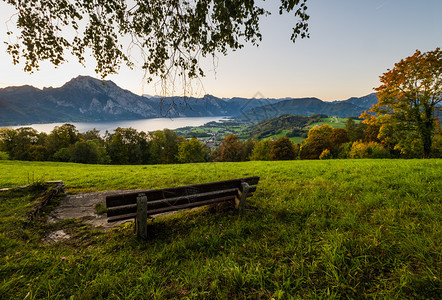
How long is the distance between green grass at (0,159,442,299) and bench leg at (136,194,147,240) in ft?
0.58

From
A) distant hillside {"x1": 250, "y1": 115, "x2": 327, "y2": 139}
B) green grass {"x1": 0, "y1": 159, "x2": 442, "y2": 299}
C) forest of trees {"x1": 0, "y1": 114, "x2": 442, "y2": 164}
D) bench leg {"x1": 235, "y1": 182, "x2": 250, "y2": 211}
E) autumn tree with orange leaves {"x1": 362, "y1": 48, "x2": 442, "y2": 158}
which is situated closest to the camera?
green grass {"x1": 0, "y1": 159, "x2": 442, "y2": 299}

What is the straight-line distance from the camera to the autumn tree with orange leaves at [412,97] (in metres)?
15.1

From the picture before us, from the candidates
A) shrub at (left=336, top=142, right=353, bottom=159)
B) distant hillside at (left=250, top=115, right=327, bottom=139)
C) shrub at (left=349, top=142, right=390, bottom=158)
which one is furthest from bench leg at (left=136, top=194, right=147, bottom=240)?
distant hillside at (left=250, top=115, right=327, bottom=139)

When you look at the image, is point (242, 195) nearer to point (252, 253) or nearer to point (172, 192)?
point (252, 253)

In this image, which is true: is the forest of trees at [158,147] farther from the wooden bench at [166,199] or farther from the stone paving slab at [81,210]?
the wooden bench at [166,199]

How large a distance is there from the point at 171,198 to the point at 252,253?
1895 mm

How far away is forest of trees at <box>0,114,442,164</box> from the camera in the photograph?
118 feet

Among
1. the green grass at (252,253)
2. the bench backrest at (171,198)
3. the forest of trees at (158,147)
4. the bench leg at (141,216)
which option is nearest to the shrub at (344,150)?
the forest of trees at (158,147)

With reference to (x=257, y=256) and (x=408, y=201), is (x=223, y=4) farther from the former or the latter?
(x=408, y=201)

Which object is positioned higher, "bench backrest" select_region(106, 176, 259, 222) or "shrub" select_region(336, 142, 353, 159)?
"bench backrest" select_region(106, 176, 259, 222)

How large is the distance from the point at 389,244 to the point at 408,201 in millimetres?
2140

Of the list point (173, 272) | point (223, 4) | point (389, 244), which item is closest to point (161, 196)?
point (173, 272)

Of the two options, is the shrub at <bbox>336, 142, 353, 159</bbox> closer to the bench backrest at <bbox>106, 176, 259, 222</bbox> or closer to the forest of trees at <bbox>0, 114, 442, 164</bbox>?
the forest of trees at <bbox>0, 114, 442, 164</bbox>

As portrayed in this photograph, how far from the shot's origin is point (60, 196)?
6.21 m
